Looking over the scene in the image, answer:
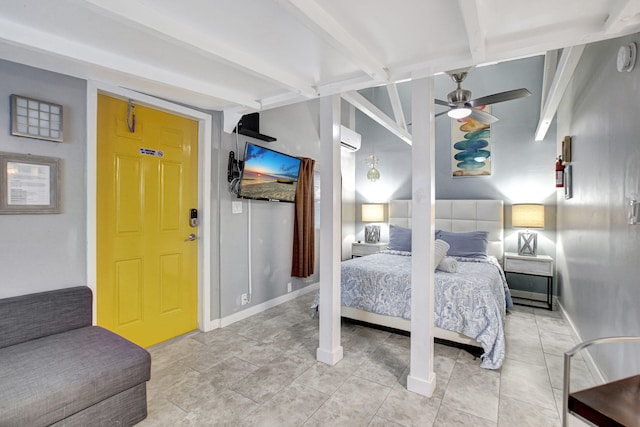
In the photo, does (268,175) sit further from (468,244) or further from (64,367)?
(468,244)

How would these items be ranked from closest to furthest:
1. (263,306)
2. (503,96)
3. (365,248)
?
(503,96) → (263,306) → (365,248)

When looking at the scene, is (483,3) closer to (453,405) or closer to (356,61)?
(356,61)

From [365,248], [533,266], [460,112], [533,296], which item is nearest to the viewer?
[460,112]

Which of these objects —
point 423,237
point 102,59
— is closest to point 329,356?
point 423,237

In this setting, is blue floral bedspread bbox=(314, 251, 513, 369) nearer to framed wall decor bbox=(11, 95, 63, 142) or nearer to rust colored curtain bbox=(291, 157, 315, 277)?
rust colored curtain bbox=(291, 157, 315, 277)

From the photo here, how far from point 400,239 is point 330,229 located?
213 cm

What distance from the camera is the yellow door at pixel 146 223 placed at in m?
2.47

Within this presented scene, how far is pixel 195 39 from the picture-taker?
1763 mm

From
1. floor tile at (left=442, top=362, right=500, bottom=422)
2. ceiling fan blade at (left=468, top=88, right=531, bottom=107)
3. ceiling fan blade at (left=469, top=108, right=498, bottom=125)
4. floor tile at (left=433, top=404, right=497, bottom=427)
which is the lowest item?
floor tile at (left=433, top=404, right=497, bottom=427)

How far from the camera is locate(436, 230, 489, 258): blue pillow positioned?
394cm

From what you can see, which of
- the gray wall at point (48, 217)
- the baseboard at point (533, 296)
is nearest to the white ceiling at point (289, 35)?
the gray wall at point (48, 217)

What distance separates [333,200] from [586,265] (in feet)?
7.41

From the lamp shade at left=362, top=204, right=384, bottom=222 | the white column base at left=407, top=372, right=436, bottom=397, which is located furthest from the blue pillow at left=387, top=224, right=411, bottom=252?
the white column base at left=407, top=372, right=436, bottom=397

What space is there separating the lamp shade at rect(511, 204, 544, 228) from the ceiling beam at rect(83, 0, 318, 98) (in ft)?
10.9
